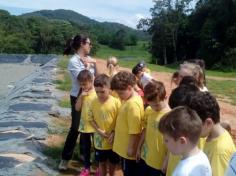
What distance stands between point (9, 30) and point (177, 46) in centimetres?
2430

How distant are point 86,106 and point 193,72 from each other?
1.33m

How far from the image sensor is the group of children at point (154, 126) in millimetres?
2566

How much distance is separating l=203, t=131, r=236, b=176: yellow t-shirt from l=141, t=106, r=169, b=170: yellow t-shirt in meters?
1.17

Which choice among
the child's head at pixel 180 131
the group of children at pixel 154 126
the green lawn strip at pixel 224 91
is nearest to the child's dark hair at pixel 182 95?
the group of children at pixel 154 126

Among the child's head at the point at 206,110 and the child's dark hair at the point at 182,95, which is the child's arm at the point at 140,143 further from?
the child's head at the point at 206,110

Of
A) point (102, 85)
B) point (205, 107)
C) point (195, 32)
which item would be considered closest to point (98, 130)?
point (102, 85)

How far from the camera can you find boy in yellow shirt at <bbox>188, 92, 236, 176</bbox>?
2.76 meters

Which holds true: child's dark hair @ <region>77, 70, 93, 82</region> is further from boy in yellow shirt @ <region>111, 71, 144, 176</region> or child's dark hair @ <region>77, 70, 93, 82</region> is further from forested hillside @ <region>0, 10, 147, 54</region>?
forested hillside @ <region>0, 10, 147, 54</region>

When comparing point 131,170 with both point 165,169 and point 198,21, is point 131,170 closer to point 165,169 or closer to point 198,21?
point 165,169

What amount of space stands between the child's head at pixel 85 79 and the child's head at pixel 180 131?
261 cm

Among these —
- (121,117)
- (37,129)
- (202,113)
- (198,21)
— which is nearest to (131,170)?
(121,117)

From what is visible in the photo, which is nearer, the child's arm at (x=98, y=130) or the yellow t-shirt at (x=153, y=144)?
the yellow t-shirt at (x=153, y=144)

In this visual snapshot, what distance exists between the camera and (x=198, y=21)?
42.8 m

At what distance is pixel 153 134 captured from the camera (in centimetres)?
402
